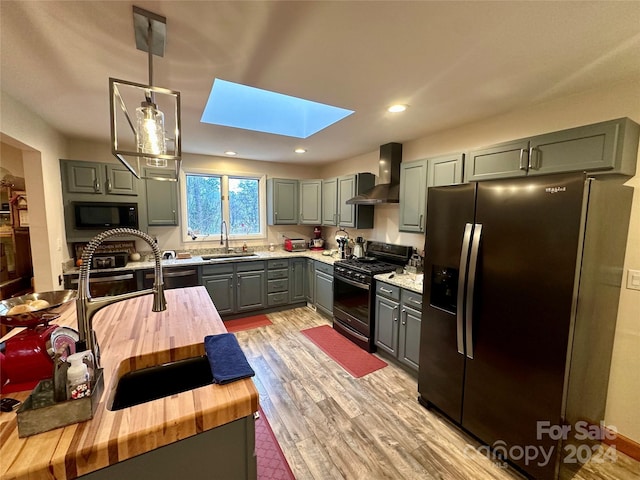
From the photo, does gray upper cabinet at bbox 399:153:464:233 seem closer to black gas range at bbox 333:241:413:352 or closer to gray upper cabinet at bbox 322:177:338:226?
black gas range at bbox 333:241:413:352

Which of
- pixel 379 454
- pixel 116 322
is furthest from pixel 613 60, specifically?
pixel 116 322

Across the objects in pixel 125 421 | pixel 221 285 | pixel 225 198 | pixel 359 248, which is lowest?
pixel 221 285

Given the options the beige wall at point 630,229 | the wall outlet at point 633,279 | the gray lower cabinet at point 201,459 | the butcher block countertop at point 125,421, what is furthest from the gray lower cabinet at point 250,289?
the wall outlet at point 633,279

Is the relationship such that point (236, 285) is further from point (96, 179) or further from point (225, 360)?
point (225, 360)

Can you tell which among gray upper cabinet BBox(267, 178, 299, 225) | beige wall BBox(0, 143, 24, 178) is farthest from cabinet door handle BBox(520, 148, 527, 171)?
beige wall BBox(0, 143, 24, 178)

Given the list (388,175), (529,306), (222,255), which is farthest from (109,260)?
(529,306)

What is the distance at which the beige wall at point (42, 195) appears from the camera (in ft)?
7.96

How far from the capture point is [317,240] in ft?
16.4

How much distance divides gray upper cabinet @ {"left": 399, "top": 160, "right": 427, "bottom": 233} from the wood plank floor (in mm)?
1509

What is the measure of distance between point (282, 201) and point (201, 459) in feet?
12.8

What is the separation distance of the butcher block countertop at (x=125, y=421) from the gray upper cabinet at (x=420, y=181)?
2289 mm

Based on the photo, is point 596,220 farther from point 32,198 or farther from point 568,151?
point 32,198

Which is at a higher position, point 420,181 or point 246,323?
point 420,181

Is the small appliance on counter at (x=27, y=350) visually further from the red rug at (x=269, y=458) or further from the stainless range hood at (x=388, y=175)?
the stainless range hood at (x=388, y=175)
